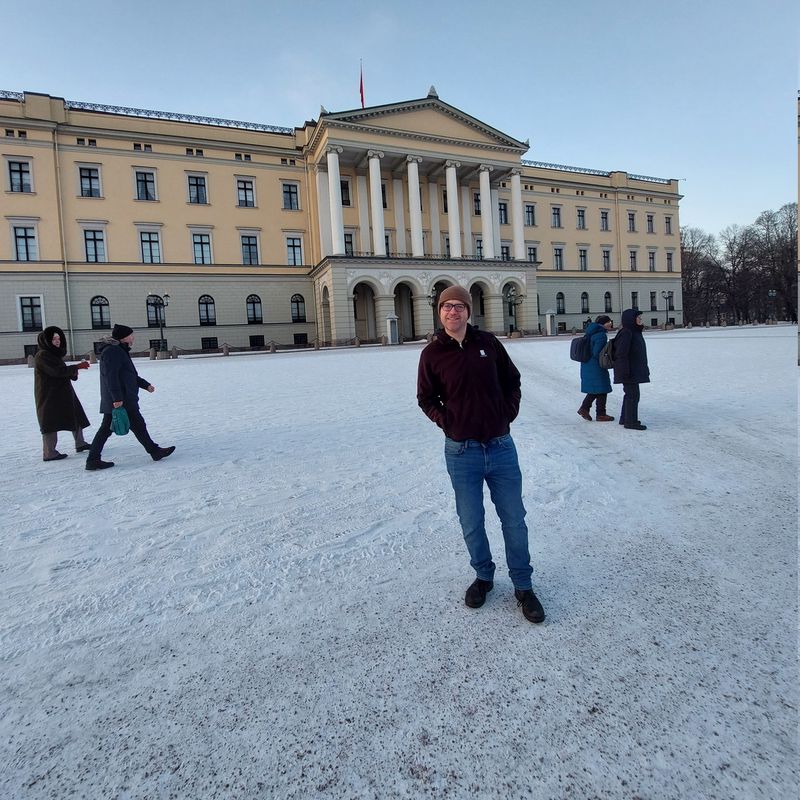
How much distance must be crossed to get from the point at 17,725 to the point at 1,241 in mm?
43702

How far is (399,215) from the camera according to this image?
144ft

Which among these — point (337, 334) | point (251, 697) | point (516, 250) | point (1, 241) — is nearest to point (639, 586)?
point (251, 697)

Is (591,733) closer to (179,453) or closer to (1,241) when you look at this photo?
(179,453)

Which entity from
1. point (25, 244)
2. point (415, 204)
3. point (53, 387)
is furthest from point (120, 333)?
point (25, 244)

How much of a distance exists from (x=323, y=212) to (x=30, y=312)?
2267 centimetres

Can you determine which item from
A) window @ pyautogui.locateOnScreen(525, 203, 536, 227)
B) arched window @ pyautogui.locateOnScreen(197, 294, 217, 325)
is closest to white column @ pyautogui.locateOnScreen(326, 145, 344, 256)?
arched window @ pyautogui.locateOnScreen(197, 294, 217, 325)

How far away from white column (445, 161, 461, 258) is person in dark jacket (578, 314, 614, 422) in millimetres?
36319

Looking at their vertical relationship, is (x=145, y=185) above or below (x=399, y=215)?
above

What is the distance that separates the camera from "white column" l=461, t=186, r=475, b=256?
46.0 metres

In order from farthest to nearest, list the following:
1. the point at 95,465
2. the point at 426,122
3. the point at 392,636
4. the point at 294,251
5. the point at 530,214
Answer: the point at 530,214 < the point at 294,251 < the point at 426,122 < the point at 95,465 < the point at 392,636

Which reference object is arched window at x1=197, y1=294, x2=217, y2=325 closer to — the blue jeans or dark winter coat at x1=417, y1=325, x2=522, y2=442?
dark winter coat at x1=417, y1=325, x2=522, y2=442

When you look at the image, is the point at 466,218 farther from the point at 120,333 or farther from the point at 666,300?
the point at 120,333

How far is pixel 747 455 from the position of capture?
5.72 m

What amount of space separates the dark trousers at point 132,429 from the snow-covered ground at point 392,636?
376 millimetres
